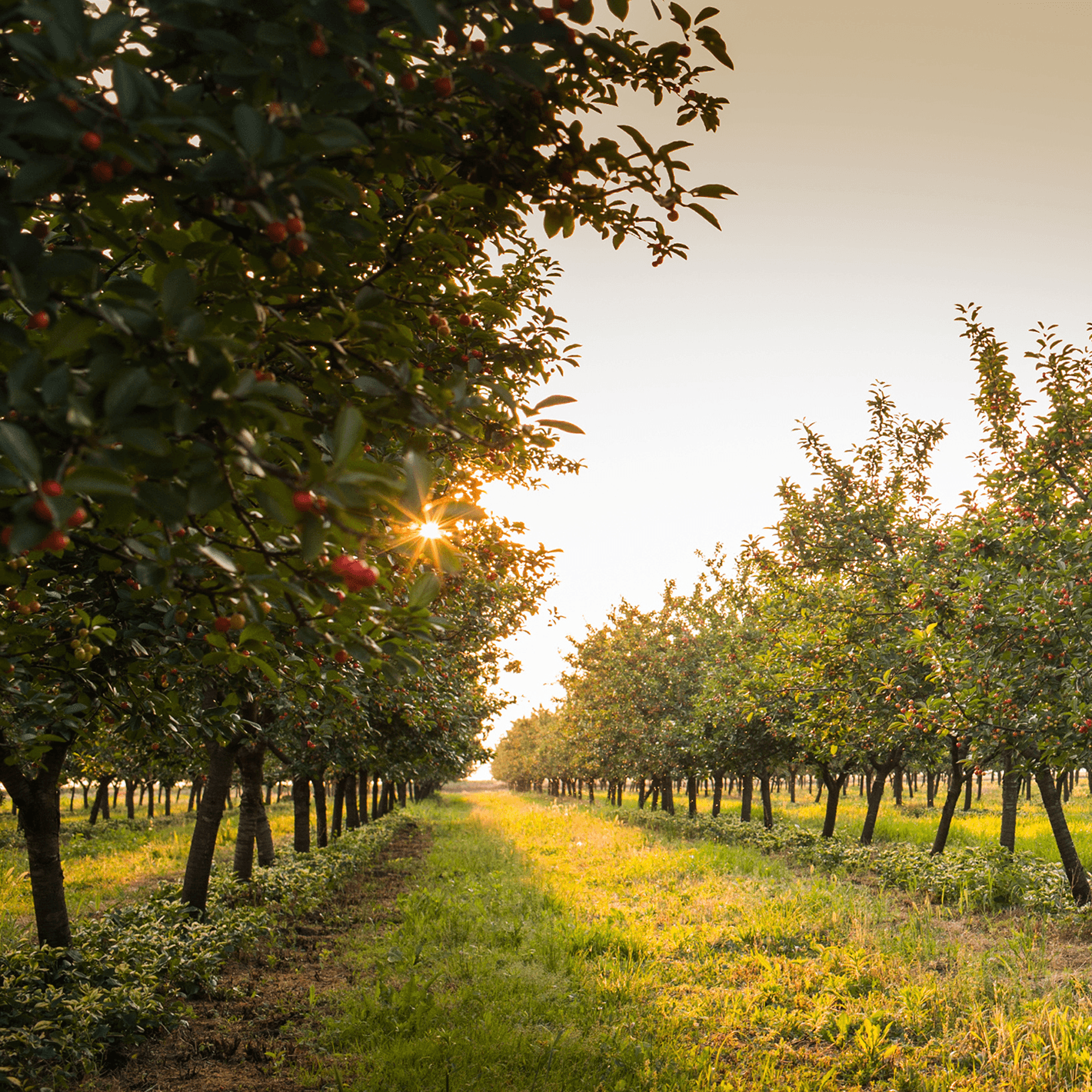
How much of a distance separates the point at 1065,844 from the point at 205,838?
43.7 ft

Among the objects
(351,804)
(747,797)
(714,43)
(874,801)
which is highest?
(714,43)

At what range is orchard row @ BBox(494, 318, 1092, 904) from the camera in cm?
827

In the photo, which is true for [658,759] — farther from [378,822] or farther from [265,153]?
[265,153]

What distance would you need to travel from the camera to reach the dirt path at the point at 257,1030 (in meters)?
5.50

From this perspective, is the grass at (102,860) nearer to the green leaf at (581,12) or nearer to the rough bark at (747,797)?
the green leaf at (581,12)

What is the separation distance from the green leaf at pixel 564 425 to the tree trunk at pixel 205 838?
8254 millimetres

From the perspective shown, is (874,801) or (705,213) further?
(874,801)


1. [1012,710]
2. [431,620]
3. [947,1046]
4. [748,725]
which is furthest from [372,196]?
[748,725]

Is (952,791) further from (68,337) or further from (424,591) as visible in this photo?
(68,337)

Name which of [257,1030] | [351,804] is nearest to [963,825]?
[351,804]

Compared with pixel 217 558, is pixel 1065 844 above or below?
below

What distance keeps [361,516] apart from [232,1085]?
19.9 ft

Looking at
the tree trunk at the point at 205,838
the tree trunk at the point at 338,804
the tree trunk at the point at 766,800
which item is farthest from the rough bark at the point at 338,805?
the tree trunk at the point at 766,800

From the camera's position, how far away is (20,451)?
51.1 inches
